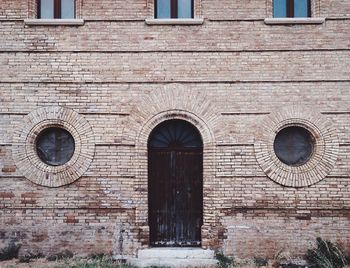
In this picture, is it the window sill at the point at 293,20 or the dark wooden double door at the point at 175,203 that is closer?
the window sill at the point at 293,20

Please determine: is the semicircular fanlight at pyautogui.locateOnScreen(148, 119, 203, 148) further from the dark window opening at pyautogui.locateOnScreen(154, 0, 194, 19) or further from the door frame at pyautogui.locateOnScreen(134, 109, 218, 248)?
A: the dark window opening at pyautogui.locateOnScreen(154, 0, 194, 19)

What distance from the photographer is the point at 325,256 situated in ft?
24.7

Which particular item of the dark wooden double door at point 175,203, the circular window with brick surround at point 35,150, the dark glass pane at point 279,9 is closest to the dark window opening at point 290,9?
the dark glass pane at point 279,9

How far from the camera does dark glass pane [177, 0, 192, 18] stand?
27.3ft

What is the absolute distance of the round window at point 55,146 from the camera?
8.13 meters

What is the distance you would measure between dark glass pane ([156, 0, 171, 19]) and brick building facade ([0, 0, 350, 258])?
31 centimetres

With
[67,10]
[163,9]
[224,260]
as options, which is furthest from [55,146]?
A: [224,260]

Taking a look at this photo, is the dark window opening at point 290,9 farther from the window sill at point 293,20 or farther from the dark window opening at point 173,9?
the dark window opening at point 173,9

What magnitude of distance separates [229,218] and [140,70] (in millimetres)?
3547

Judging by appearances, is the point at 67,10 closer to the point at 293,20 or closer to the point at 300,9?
the point at 293,20

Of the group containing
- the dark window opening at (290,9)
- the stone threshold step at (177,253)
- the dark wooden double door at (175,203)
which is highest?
the dark window opening at (290,9)

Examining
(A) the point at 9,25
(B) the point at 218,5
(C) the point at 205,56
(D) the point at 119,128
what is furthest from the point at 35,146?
(B) the point at 218,5

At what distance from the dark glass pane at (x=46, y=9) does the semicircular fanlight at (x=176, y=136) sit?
134 inches

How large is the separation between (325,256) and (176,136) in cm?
380
